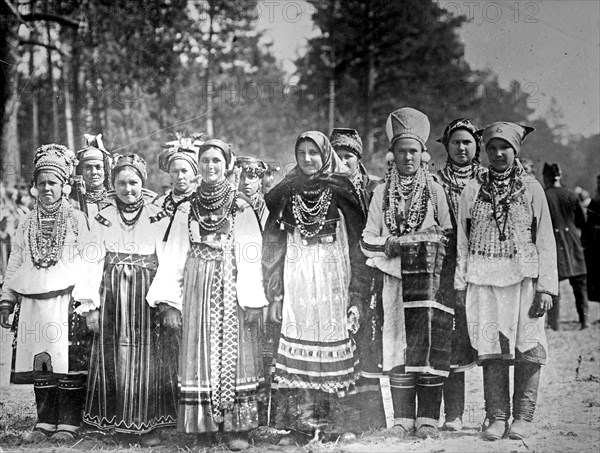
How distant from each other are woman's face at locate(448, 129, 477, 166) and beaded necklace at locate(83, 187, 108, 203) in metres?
2.60

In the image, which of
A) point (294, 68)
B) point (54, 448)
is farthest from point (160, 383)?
point (294, 68)

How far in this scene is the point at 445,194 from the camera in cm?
509

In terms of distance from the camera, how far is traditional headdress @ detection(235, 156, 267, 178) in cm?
545

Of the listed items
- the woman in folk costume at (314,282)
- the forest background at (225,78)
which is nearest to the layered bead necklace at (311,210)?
the woman in folk costume at (314,282)

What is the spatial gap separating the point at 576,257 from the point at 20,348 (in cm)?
461

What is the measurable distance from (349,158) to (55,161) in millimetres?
2174

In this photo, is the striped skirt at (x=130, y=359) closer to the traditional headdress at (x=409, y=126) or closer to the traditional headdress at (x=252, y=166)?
the traditional headdress at (x=252, y=166)

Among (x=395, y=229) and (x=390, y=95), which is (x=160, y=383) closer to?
(x=395, y=229)

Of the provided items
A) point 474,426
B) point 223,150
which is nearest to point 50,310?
point 223,150

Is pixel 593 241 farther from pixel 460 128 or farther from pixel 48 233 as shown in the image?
pixel 48 233

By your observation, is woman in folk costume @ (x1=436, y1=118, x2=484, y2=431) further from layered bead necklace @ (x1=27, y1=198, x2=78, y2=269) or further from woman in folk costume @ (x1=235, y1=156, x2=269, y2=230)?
layered bead necklace @ (x1=27, y1=198, x2=78, y2=269)

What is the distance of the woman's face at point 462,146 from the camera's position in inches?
203

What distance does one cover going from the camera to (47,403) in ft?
17.1

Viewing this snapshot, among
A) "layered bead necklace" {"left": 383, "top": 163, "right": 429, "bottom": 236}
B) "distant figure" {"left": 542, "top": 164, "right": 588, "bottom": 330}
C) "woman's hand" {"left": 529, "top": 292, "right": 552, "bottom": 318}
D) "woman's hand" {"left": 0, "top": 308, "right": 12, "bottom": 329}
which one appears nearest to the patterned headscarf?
"layered bead necklace" {"left": 383, "top": 163, "right": 429, "bottom": 236}
